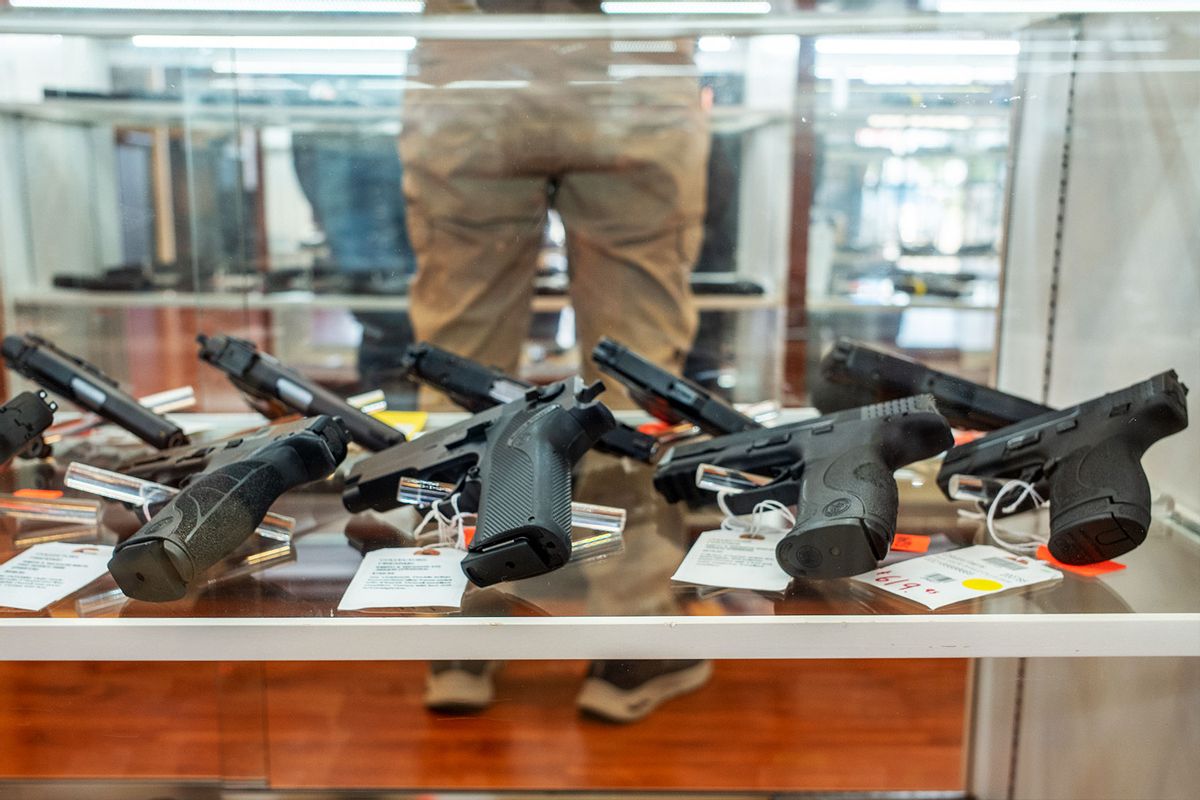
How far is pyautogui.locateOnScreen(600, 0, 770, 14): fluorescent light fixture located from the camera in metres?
1.07

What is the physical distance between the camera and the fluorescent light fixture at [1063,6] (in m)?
0.82

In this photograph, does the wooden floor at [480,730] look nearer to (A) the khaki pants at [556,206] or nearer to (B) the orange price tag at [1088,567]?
(A) the khaki pants at [556,206]

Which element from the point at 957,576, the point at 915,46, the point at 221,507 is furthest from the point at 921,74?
the point at 221,507

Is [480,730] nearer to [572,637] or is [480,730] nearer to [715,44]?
[572,637]

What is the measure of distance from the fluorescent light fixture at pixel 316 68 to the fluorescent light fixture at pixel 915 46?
0.54 m

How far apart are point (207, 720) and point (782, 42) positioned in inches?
47.6

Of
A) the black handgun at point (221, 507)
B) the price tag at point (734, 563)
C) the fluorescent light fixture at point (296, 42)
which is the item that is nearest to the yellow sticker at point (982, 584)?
the price tag at point (734, 563)

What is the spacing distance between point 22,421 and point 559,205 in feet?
2.26

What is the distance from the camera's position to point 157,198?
1547mm

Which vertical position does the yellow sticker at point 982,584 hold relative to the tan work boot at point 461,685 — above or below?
above

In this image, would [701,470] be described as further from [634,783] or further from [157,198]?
[157,198]

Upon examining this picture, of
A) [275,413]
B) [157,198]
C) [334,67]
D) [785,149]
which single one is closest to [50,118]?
[157,198]

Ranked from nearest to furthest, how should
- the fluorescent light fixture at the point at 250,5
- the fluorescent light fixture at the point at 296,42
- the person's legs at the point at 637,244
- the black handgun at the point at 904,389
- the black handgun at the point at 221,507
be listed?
the black handgun at the point at 221,507
the black handgun at the point at 904,389
the fluorescent light fixture at the point at 250,5
the fluorescent light fixture at the point at 296,42
the person's legs at the point at 637,244

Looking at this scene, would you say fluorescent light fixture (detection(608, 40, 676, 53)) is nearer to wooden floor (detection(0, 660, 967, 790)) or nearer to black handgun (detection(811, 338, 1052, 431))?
black handgun (detection(811, 338, 1052, 431))
